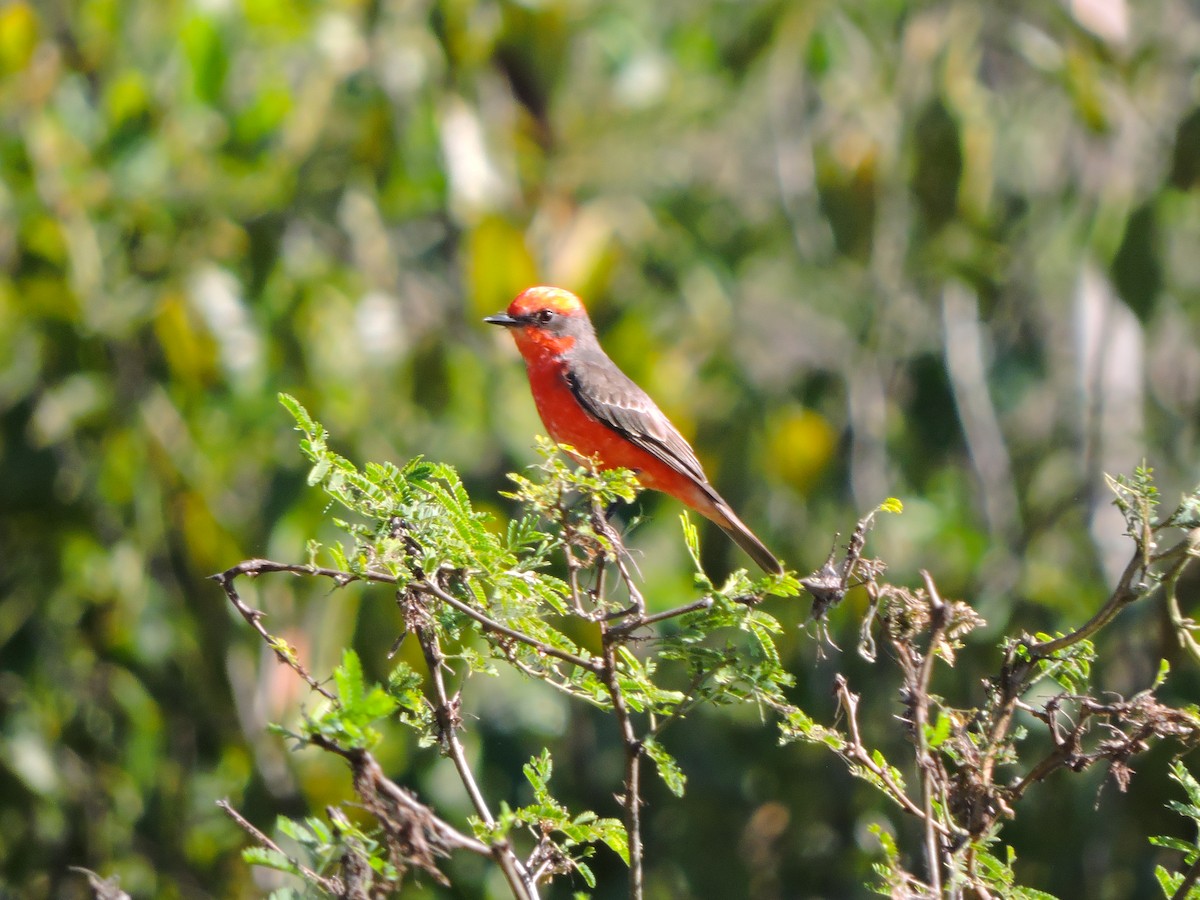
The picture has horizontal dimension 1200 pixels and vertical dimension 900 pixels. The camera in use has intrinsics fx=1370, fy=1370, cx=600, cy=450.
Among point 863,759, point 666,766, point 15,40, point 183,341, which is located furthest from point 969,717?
point 15,40

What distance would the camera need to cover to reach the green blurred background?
5371 millimetres

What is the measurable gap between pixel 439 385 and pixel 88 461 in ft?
5.39

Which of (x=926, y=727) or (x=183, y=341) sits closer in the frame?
(x=926, y=727)

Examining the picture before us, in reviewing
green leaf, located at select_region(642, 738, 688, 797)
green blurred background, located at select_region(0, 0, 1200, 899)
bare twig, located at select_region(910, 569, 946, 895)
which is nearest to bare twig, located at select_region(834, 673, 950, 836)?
bare twig, located at select_region(910, 569, 946, 895)

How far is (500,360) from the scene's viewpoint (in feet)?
18.6

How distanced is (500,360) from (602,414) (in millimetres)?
663

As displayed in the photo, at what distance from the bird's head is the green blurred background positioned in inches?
4.1

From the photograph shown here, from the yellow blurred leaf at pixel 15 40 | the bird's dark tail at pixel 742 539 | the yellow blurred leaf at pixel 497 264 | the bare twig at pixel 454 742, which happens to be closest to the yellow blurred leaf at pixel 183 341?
the yellow blurred leaf at pixel 497 264

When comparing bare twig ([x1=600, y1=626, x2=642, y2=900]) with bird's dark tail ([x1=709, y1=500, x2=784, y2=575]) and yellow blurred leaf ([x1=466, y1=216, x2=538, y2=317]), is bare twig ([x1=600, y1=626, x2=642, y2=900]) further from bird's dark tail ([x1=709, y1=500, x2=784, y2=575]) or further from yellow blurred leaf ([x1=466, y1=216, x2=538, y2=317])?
yellow blurred leaf ([x1=466, y1=216, x2=538, y2=317])

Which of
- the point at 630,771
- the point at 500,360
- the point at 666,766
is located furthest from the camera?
the point at 500,360

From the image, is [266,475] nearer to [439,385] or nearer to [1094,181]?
[439,385]

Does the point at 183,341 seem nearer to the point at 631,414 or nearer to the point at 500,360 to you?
the point at 500,360

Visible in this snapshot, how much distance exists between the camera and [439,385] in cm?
563

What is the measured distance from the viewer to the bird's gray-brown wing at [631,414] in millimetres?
5230
